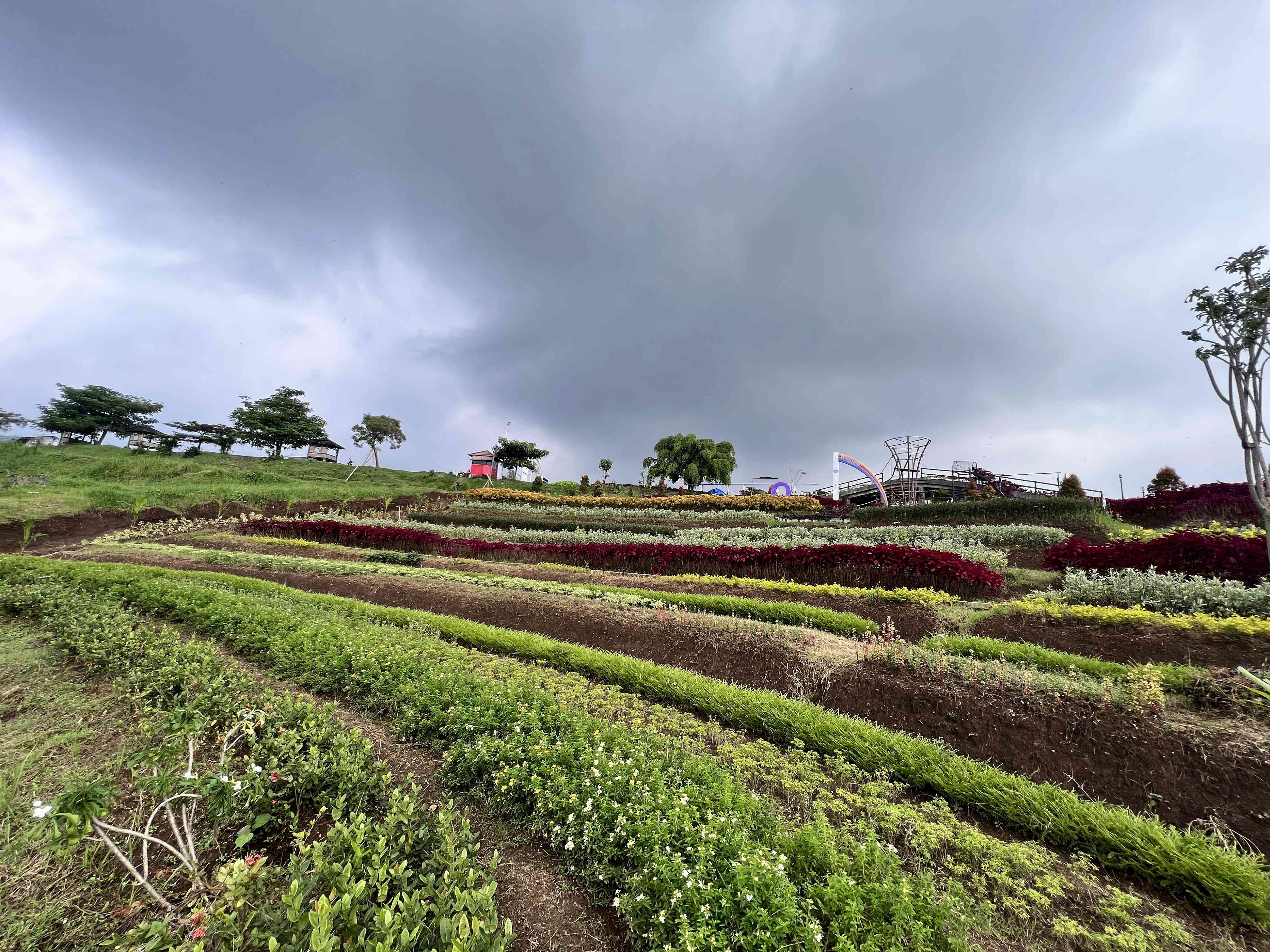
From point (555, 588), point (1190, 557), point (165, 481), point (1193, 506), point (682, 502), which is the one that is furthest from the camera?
point (165, 481)

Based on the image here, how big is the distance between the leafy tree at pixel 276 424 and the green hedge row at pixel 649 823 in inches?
1790

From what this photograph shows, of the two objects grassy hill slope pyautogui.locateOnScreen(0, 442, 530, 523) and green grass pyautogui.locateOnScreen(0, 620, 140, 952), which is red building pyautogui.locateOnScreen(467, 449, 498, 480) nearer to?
grassy hill slope pyautogui.locateOnScreen(0, 442, 530, 523)

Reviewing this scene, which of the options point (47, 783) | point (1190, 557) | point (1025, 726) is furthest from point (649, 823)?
point (1190, 557)

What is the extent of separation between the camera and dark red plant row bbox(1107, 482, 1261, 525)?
13.3m

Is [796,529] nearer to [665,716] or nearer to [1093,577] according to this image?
[1093,577]

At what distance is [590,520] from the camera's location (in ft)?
60.4

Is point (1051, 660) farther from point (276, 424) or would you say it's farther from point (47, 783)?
point (276, 424)

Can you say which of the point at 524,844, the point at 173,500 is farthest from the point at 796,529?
the point at 173,500

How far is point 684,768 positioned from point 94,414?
5973cm

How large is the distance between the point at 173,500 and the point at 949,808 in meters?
29.6

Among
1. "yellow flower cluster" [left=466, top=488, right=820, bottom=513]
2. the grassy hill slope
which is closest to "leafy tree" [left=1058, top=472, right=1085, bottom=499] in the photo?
"yellow flower cluster" [left=466, top=488, right=820, bottom=513]

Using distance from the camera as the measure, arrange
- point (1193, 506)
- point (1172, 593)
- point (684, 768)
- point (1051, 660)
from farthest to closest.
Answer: point (1193, 506) → point (1172, 593) → point (1051, 660) → point (684, 768)

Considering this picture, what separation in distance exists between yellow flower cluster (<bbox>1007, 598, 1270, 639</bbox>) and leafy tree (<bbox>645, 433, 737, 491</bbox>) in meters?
33.8

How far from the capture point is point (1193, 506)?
14.3m
